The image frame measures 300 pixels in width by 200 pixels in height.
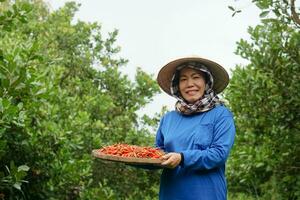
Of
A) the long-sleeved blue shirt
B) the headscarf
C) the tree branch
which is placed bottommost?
the long-sleeved blue shirt

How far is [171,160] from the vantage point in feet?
8.75

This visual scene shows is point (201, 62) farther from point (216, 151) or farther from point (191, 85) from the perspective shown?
point (216, 151)

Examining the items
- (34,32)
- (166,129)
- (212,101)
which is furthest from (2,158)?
(34,32)

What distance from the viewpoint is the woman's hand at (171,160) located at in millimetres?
2664

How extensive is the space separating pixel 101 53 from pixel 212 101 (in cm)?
557

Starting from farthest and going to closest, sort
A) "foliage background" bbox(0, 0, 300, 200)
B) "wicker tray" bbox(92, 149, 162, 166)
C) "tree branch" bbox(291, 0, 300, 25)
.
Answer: "tree branch" bbox(291, 0, 300, 25), "foliage background" bbox(0, 0, 300, 200), "wicker tray" bbox(92, 149, 162, 166)

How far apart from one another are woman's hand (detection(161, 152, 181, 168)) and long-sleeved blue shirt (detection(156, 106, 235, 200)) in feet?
0.11

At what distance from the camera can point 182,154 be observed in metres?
2.70

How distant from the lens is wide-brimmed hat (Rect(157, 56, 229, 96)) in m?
3.00

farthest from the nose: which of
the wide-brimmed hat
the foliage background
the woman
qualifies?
the foliage background

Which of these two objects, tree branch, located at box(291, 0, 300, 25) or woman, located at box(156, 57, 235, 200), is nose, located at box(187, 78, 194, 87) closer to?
woman, located at box(156, 57, 235, 200)

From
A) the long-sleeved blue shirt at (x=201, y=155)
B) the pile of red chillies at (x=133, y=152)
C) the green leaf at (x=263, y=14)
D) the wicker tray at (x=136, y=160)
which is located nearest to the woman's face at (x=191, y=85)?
the long-sleeved blue shirt at (x=201, y=155)

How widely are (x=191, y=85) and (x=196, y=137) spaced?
10.9 inches

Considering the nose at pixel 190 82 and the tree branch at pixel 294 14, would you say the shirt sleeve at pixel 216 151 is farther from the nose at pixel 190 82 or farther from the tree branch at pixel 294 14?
the tree branch at pixel 294 14
